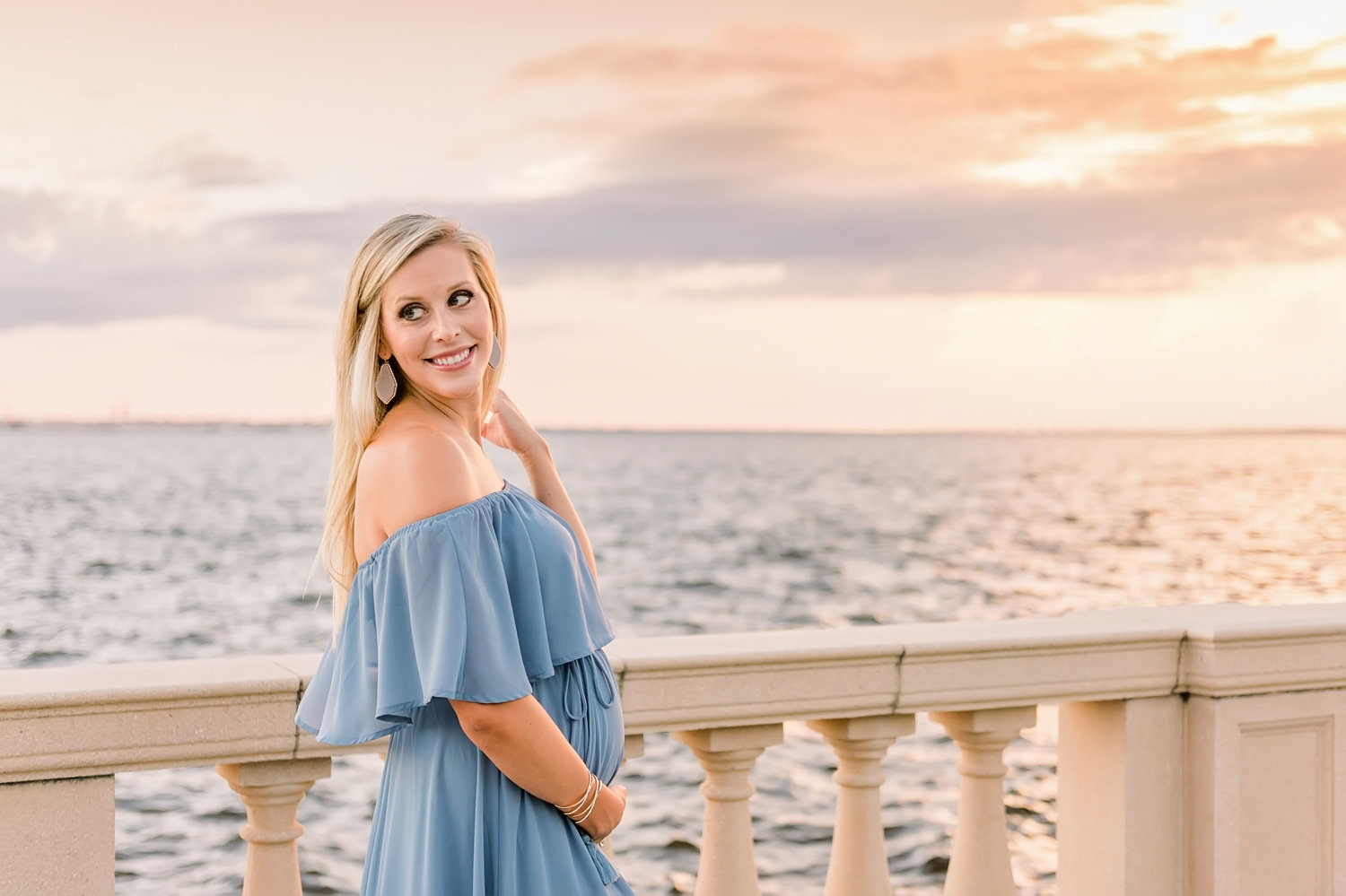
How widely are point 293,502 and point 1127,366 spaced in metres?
43.7

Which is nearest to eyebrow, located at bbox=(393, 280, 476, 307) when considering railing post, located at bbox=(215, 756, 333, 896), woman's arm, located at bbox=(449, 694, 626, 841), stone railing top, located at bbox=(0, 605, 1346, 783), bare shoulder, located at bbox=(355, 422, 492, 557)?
bare shoulder, located at bbox=(355, 422, 492, 557)

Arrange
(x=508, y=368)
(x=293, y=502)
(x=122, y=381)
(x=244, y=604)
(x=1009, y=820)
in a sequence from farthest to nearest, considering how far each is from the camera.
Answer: (x=293, y=502), (x=122, y=381), (x=244, y=604), (x=1009, y=820), (x=508, y=368)

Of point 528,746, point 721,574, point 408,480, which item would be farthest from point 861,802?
point 721,574

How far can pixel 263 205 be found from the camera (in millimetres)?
64375

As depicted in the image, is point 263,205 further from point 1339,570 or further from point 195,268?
point 1339,570

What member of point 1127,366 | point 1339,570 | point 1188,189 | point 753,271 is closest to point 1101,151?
point 1188,189

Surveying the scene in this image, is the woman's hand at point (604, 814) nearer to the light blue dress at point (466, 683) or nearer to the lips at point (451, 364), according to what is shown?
the light blue dress at point (466, 683)

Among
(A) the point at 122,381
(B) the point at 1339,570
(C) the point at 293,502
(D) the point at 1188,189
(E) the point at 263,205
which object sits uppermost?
(E) the point at 263,205

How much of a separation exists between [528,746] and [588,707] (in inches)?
8.8

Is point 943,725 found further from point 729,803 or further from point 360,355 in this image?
point 360,355

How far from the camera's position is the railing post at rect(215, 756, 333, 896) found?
2633 millimetres

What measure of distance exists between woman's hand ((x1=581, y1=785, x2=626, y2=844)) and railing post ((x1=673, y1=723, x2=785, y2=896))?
0.73m

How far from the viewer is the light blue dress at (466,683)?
2.03 m

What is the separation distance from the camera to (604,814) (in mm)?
2211
